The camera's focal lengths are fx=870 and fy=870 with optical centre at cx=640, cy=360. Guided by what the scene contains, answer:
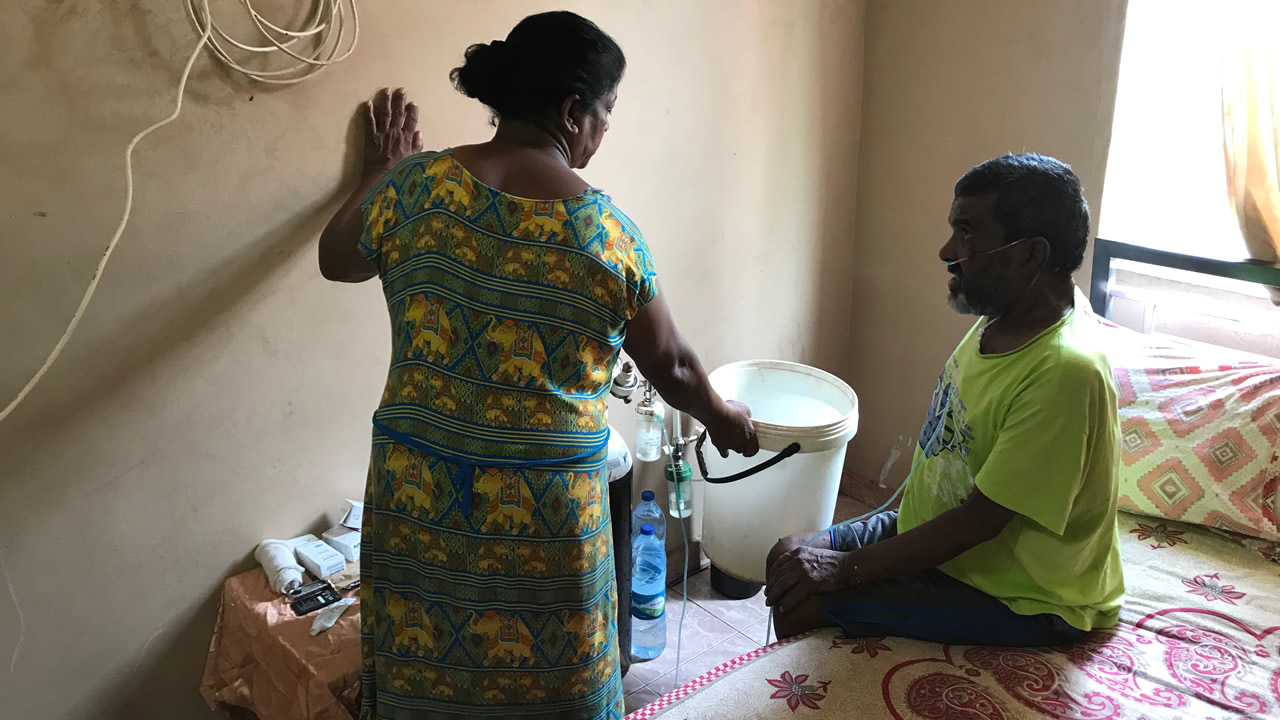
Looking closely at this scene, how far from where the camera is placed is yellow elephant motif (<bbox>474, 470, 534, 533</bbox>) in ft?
3.70

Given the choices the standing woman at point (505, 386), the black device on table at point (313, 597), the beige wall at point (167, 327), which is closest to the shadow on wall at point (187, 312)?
the beige wall at point (167, 327)

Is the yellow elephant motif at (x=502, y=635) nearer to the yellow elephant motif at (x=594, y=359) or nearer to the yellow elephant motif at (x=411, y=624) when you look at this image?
the yellow elephant motif at (x=411, y=624)

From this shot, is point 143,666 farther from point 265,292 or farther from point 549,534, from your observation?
point 549,534

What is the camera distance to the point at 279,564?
5.22ft

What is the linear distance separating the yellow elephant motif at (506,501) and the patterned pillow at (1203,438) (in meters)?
1.35

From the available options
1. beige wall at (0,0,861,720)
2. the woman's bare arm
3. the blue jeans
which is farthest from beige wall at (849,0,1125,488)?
the woman's bare arm

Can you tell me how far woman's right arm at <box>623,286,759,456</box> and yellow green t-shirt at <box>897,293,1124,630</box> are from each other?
36 cm

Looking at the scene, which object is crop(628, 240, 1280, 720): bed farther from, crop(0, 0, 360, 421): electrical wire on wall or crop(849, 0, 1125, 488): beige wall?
crop(0, 0, 360, 421): electrical wire on wall

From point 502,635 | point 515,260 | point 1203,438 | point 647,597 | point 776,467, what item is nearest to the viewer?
point 515,260

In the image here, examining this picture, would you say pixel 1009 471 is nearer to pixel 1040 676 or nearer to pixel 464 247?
pixel 1040 676

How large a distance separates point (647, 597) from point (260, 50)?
1470 mm

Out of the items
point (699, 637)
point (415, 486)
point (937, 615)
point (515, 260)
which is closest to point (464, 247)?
point (515, 260)

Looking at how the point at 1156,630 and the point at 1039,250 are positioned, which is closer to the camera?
the point at 1039,250

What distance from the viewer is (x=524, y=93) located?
1.14 meters
